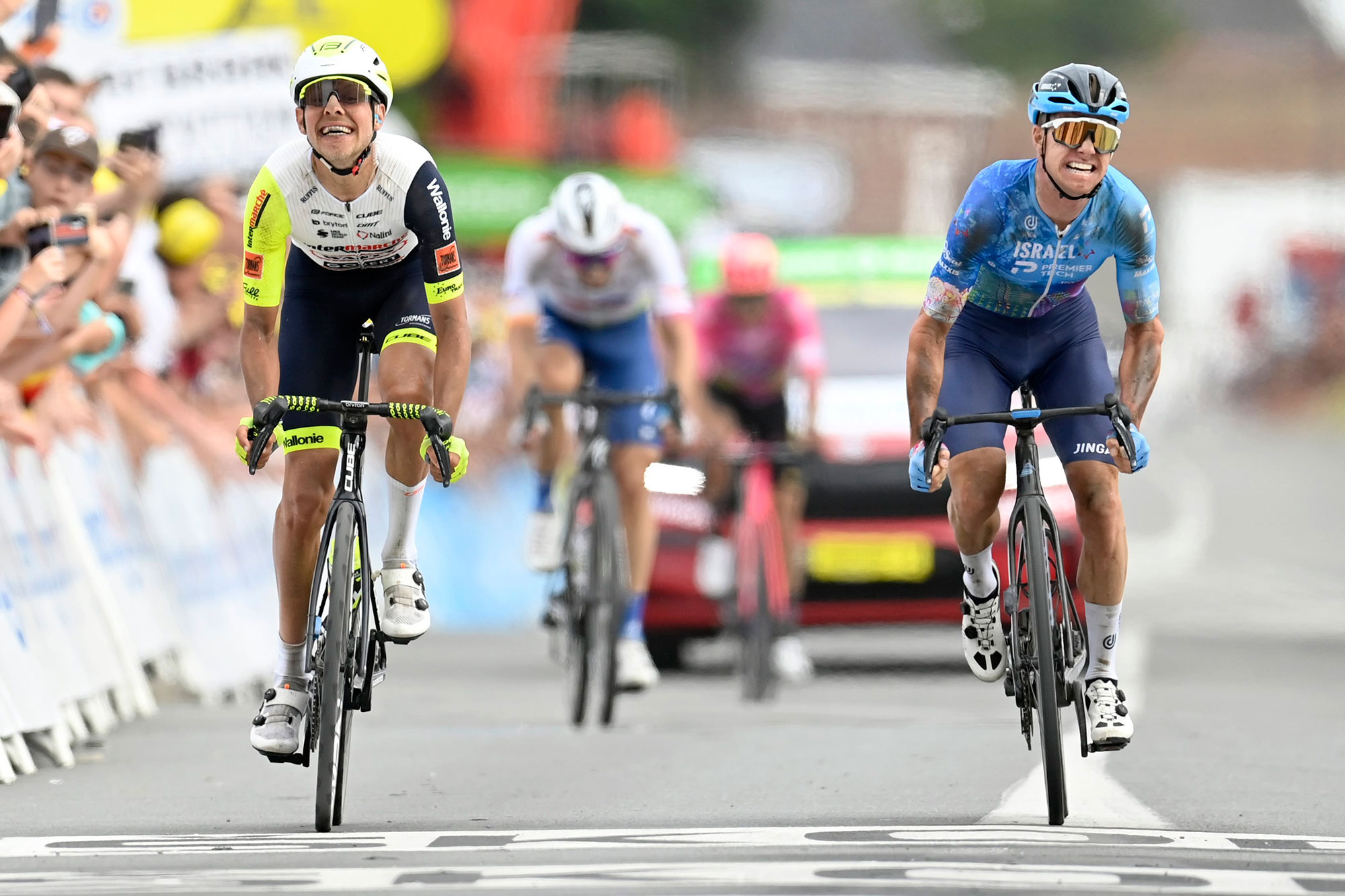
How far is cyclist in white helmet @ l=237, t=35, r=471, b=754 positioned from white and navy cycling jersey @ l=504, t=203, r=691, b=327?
339cm

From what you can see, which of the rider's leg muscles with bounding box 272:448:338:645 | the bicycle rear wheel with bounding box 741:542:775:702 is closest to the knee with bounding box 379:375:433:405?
the rider's leg muscles with bounding box 272:448:338:645

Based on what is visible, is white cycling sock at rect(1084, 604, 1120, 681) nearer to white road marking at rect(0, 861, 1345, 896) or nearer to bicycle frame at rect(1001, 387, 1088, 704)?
bicycle frame at rect(1001, 387, 1088, 704)

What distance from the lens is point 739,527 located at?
13.4 m

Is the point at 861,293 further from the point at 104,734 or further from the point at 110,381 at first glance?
the point at 104,734

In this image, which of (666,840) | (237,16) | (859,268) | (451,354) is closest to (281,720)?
(451,354)

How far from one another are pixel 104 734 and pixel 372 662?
11.0ft

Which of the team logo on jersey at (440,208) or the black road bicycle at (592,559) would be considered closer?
the team logo on jersey at (440,208)

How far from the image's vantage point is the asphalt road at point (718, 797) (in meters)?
6.61

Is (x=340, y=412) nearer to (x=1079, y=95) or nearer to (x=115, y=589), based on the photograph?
(x=1079, y=95)

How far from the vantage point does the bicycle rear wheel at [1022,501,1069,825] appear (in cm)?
751

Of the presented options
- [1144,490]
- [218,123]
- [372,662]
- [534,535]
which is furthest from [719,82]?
[372,662]

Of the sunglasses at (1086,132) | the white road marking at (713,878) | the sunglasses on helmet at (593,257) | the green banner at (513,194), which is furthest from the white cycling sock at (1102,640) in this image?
the green banner at (513,194)

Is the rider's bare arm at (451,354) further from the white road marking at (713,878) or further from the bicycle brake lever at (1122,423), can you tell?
the bicycle brake lever at (1122,423)

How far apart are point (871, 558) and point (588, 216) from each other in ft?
12.6
